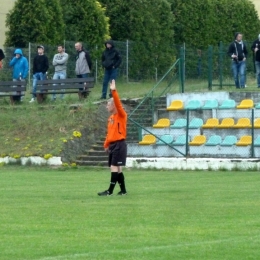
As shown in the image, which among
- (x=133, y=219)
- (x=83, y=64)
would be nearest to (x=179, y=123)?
(x=83, y=64)

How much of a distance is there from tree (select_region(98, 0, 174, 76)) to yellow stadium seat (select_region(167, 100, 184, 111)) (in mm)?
8756

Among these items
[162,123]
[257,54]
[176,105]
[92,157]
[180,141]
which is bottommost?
[92,157]

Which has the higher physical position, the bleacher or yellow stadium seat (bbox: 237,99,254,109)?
yellow stadium seat (bbox: 237,99,254,109)

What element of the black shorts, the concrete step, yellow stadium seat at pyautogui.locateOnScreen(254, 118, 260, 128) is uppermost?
yellow stadium seat at pyautogui.locateOnScreen(254, 118, 260, 128)

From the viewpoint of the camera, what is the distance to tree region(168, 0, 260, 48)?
46.5 m

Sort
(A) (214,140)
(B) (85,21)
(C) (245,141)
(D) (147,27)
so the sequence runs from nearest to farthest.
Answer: (C) (245,141) → (A) (214,140) → (B) (85,21) → (D) (147,27)

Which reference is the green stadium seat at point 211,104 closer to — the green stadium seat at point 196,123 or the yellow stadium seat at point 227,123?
the green stadium seat at point 196,123

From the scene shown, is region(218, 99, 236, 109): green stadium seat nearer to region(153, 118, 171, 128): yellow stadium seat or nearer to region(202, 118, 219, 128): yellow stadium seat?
region(202, 118, 219, 128): yellow stadium seat

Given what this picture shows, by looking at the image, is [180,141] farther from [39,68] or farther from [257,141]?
[39,68]

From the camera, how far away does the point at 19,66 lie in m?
32.9

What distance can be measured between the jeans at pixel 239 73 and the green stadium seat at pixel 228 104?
2.47m

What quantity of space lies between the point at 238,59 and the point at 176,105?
307 centimetres

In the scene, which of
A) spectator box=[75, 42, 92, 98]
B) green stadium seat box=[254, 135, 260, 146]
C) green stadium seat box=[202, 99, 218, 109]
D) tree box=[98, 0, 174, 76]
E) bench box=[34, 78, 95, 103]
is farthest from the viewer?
tree box=[98, 0, 174, 76]

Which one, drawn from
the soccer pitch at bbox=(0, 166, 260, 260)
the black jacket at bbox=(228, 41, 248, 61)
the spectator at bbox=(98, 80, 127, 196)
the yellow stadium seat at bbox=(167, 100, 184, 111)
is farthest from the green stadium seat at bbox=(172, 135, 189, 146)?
the spectator at bbox=(98, 80, 127, 196)
